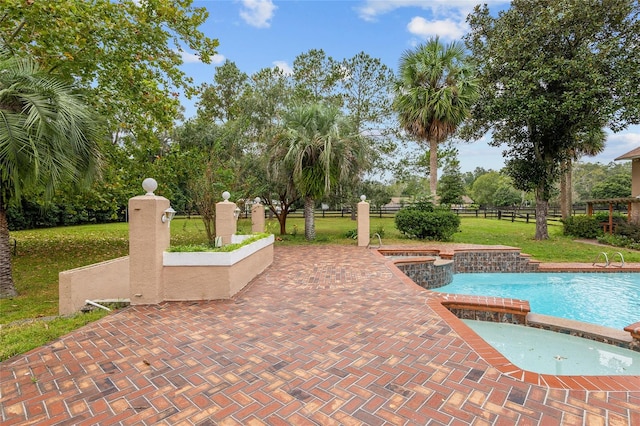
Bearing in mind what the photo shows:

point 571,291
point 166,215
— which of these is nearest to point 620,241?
point 571,291

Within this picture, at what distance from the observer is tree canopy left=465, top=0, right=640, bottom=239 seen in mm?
11555

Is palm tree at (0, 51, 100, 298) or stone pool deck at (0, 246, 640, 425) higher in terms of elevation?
palm tree at (0, 51, 100, 298)

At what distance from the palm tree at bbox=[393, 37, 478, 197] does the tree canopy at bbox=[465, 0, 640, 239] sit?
5.71 ft

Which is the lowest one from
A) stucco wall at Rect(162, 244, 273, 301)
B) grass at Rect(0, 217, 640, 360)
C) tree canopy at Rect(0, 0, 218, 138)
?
grass at Rect(0, 217, 640, 360)

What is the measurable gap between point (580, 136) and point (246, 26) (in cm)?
1466

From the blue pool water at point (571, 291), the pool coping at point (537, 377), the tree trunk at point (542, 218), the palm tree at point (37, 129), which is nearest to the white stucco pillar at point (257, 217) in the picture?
the palm tree at point (37, 129)

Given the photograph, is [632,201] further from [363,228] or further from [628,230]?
[363,228]

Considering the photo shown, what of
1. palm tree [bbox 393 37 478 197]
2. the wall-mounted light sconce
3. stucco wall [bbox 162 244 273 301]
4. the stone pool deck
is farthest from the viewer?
palm tree [bbox 393 37 478 197]

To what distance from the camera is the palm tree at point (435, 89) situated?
1217cm

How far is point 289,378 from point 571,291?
808cm

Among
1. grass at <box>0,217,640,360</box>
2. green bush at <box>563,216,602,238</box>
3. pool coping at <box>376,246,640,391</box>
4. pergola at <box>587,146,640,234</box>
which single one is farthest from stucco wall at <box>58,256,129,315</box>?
pergola at <box>587,146,640,234</box>

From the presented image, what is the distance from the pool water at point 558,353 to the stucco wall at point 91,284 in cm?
610

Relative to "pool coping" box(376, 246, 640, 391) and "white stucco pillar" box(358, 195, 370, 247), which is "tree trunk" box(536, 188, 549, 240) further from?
"pool coping" box(376, 246, 640, 391)

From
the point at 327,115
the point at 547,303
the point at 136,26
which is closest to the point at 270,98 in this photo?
the point at 327,115
